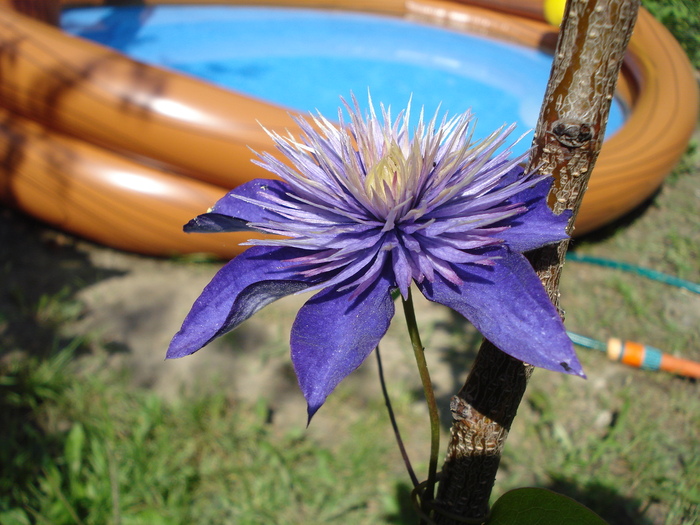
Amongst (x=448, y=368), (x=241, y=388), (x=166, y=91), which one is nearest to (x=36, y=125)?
(x=166, y=91)

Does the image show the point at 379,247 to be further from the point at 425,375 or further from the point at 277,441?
the point at 277,441

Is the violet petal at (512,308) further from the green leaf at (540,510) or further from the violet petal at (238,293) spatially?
the green leaf at (540,510)

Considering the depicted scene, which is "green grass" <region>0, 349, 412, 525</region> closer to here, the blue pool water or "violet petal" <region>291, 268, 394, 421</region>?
"violet petal" <region>291, 268, 394, 421</region>

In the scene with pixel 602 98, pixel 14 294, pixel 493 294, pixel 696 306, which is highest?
pixel 602 98

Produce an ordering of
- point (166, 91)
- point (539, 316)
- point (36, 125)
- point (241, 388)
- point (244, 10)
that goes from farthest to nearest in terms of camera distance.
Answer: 1. point (244, 10)
2. point (36, 125)
3. point (166, 91)
4. point (241, 388)
5. point (539, 316)

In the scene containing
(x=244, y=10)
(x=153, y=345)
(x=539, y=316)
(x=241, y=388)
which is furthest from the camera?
(x=244, y=10)

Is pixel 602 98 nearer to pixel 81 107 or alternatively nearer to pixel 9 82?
pixel 81 107
